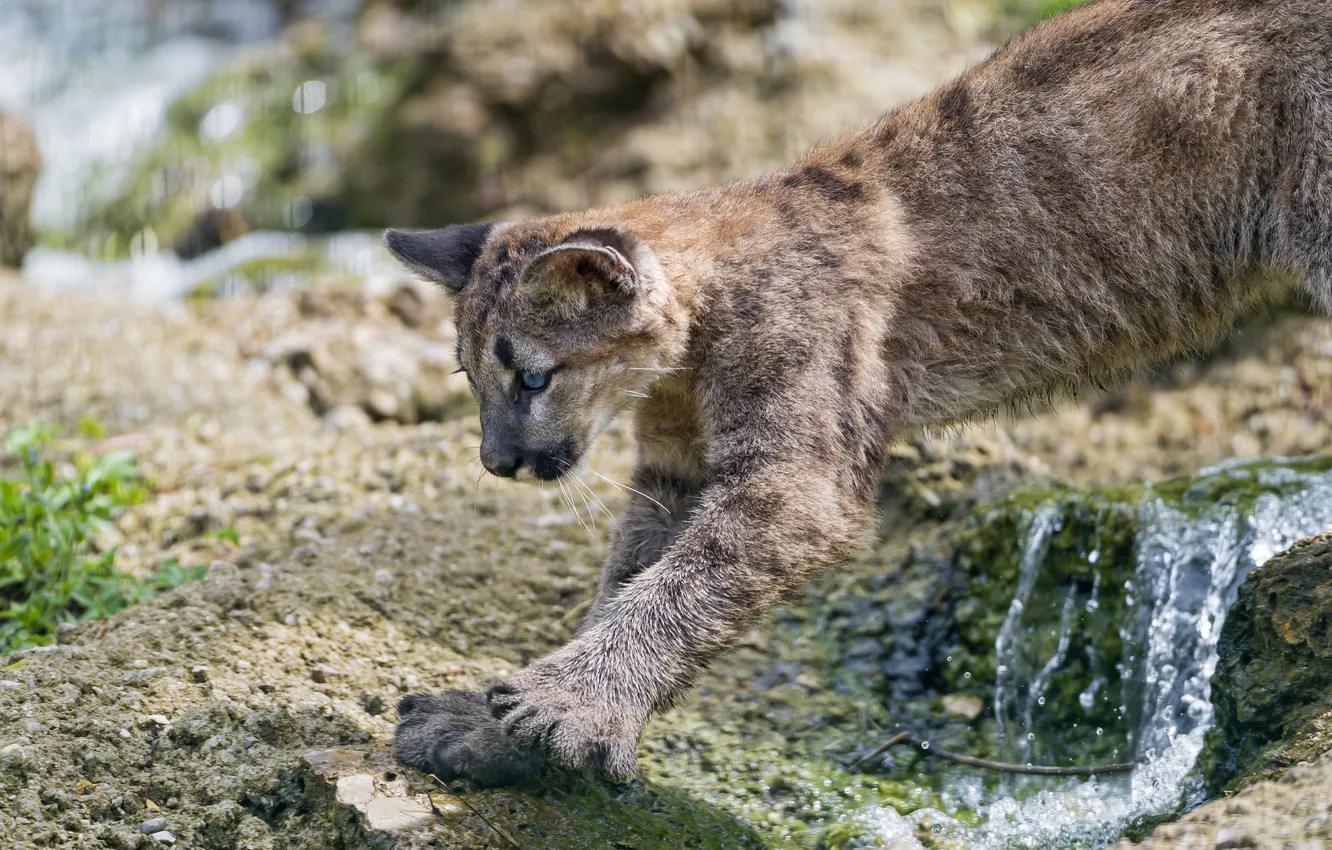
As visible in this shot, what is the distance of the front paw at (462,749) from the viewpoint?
4.55 meters

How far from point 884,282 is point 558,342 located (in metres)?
1.40

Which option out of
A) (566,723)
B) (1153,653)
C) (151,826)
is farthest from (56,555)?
(1153,653)

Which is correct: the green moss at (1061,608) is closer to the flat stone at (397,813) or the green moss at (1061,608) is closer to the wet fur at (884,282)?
the wet fur at (884,282)

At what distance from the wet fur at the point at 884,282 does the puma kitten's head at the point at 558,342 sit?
0.01 metres

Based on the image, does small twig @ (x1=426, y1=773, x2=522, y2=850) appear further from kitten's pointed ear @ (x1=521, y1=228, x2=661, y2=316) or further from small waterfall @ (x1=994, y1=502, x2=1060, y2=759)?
small waterfall @ (x1=994, y1=502, x2=1060, y2=759)

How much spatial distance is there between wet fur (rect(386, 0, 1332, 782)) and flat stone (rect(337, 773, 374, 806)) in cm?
41

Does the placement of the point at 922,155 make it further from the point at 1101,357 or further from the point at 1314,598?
the point at 1314,598

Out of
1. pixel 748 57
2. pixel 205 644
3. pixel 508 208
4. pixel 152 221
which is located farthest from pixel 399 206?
pixel 205 644

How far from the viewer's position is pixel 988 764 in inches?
218

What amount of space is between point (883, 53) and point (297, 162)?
6.27 meters

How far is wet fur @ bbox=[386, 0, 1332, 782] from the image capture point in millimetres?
4910

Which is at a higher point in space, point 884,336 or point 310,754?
point 884,336

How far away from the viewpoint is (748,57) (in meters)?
12.0

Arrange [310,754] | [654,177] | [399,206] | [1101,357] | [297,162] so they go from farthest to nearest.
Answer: [297,162] < [399,206] < [654,177] < [1101,357] < [310,754]
